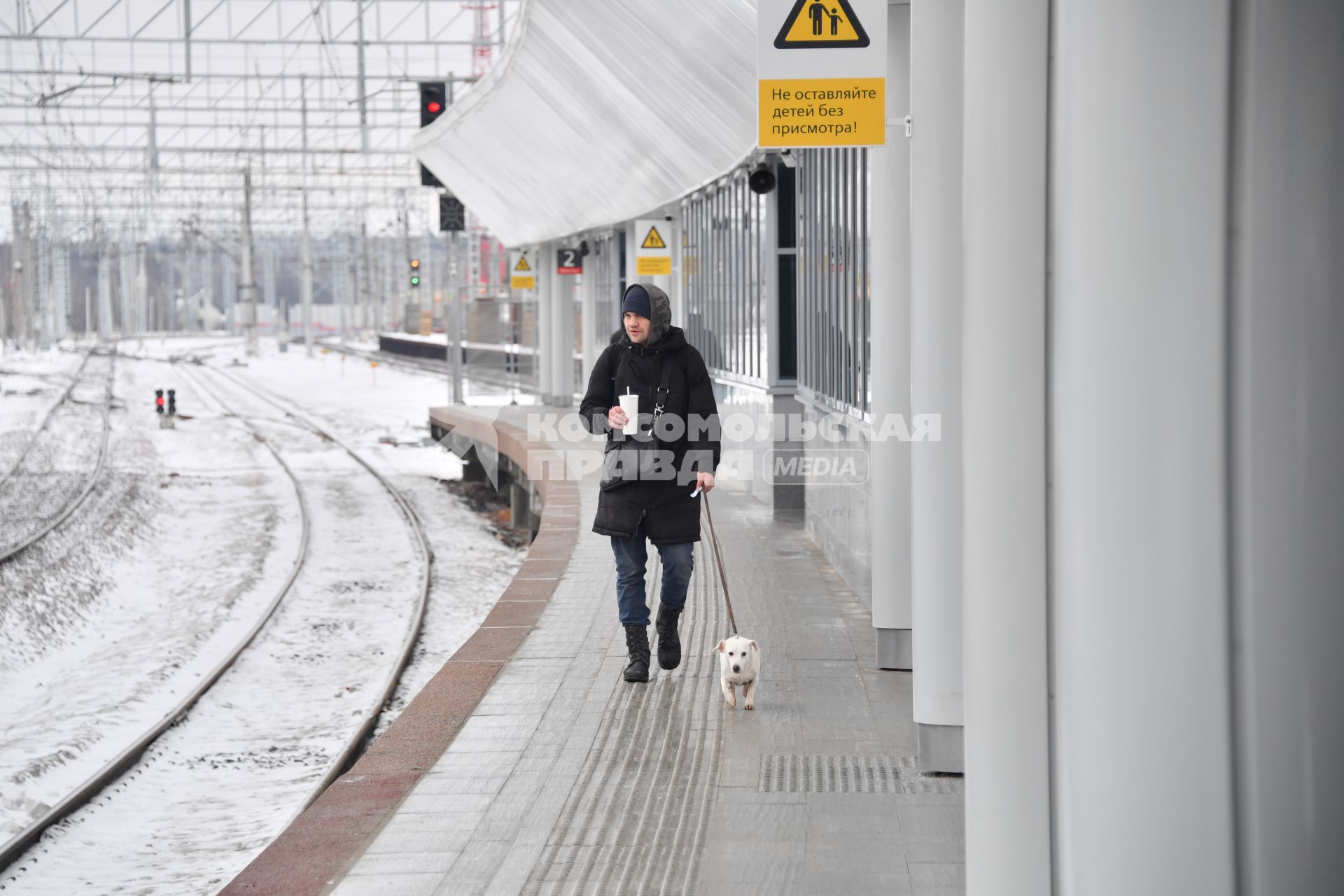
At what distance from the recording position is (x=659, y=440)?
237 inches

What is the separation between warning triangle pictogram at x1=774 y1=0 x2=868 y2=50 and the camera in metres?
5.60

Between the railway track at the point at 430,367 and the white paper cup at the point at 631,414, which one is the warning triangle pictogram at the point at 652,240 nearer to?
the white paper cup at the point at 631,414

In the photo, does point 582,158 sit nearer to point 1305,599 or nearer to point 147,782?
point 147,782

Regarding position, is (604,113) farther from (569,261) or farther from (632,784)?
(632,784)

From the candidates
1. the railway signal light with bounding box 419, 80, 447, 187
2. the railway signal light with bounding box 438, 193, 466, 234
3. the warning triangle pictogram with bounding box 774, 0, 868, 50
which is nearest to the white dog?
the warning triangle pictogram with bounding box 774, 0, 868, 50

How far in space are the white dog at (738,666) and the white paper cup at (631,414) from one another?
886 millimetres

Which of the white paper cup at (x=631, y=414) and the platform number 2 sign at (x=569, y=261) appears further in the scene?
the platform number 2 sign at (x=569, y=261)

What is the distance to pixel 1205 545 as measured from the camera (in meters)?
2.60

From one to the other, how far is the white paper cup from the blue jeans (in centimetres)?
36

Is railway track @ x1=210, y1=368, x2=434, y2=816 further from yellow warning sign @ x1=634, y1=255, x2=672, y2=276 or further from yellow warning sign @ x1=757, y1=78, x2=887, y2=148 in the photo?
yellow warning sign @ x1=634, y1=255, x2=672, y2=276

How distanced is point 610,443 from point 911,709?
154 centimetres

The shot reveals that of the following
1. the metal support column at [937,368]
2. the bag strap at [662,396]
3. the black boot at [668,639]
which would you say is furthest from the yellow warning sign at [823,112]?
the black boot at [668,639]

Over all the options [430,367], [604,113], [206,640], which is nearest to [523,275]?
[604,113]

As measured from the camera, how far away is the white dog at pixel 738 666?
5770 mm
